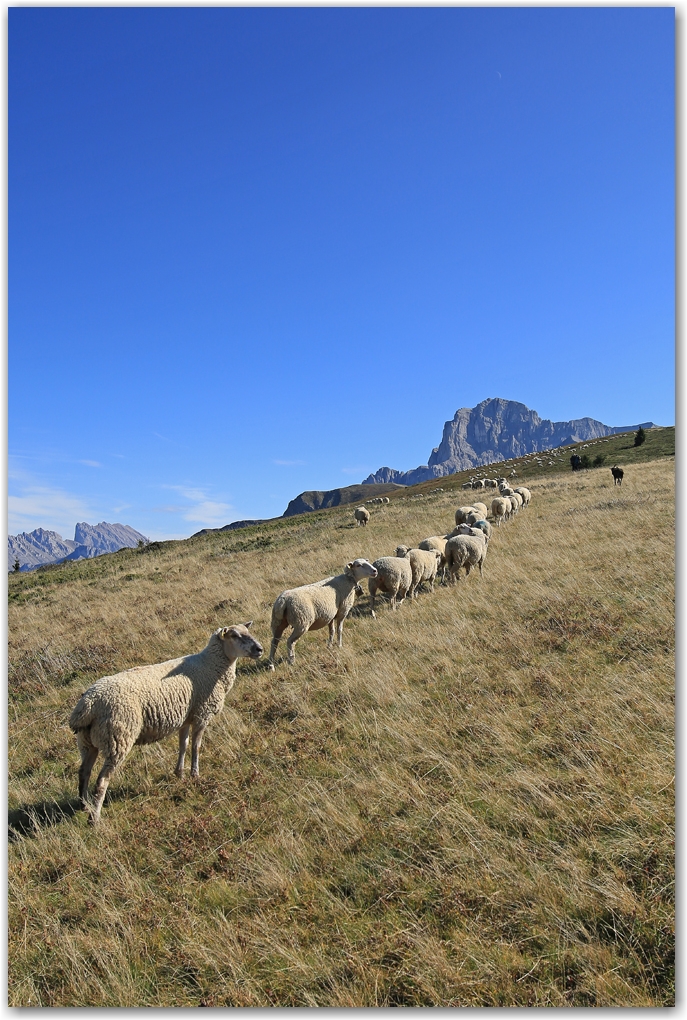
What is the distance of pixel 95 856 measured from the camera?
5.18m

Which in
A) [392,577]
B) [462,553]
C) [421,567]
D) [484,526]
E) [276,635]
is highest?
[484,526]

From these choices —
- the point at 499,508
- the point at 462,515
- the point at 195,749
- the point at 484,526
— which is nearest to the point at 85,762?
the point at 195,749

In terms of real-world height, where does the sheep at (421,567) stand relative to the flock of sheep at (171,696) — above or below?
above

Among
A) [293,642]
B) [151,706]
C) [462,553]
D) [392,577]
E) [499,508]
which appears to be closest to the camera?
[151,706]

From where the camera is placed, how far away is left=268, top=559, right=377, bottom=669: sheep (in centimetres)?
1023

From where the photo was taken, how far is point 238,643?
7359 millimetres

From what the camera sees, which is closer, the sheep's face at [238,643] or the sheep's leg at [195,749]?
the sheep's leg at [195,749]

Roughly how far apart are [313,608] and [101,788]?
5355 mm

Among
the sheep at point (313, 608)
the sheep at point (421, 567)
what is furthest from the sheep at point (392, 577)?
the sheep at point (313, 608)

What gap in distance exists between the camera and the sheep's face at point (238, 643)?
723cm

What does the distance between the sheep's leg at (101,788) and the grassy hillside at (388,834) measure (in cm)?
13

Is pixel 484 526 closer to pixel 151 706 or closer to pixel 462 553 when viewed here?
pixel 462 553

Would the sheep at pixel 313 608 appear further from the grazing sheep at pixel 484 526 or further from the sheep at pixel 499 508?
the sheep at pixel 499 508

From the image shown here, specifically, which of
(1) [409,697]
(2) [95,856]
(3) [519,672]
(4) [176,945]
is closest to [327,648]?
(1) [409,697]
